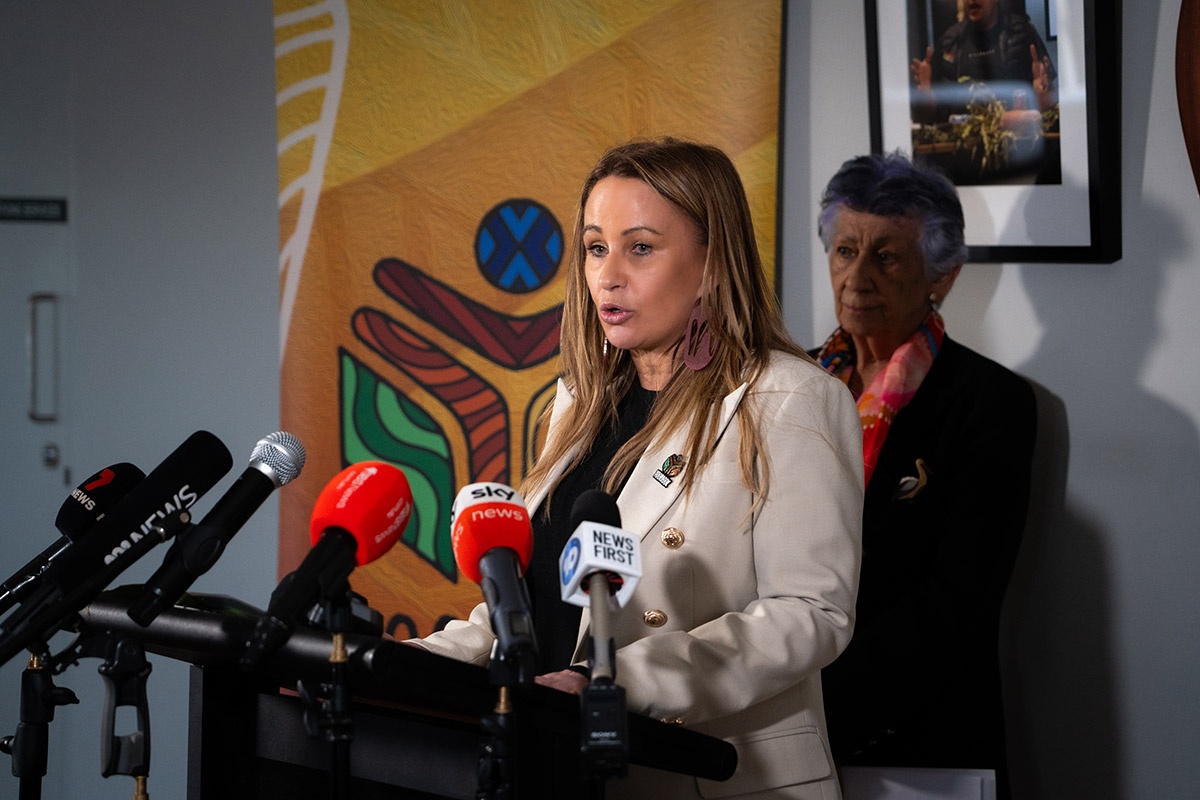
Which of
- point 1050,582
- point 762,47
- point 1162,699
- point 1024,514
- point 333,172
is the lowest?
point 1162,699

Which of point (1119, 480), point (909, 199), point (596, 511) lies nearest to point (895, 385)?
point (909, 199)

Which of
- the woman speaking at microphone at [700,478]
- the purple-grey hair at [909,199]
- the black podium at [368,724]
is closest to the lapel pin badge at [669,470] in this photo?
the woman speaking at microphone at [700,478]

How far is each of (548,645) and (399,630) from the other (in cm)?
156

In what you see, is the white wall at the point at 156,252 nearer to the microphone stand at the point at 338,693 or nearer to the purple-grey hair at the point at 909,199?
the purple-grey hair at the point at 909,199

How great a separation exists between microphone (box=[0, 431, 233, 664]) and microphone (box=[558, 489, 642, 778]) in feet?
1.33

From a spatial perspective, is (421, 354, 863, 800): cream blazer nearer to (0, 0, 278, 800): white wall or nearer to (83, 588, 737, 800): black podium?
(83, 588, 737, 800): black podium

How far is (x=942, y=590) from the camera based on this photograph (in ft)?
7.60

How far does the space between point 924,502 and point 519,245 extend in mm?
1315

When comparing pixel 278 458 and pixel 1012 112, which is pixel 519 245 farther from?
pixel 278 458

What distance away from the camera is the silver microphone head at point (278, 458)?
1146 millimetres

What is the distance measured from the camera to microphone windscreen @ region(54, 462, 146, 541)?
Answer: 120 centimetres

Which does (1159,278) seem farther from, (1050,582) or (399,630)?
(399,630)

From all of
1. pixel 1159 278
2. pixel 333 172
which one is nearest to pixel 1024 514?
pixel 1159 278

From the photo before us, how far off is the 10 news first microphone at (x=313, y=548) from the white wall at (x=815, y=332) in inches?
73.4
